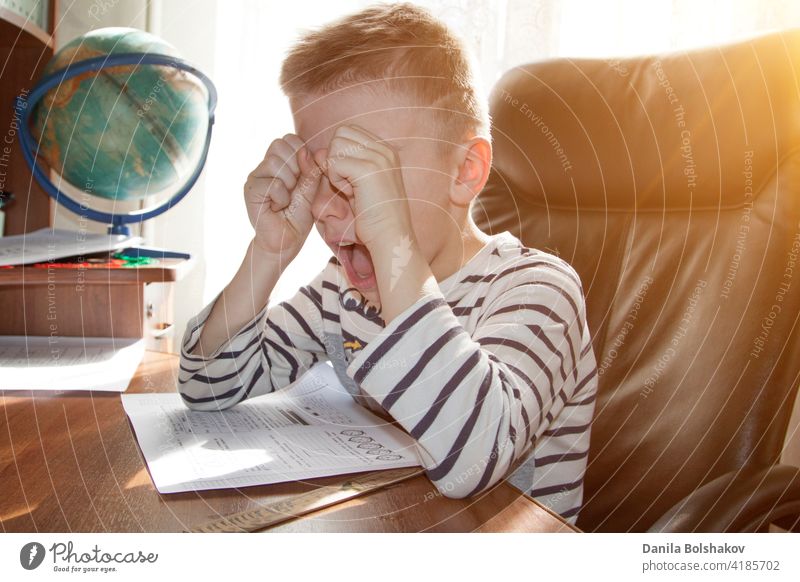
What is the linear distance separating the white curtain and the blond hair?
567mm

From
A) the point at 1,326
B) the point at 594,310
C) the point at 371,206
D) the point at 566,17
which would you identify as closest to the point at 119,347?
the point at 1,326

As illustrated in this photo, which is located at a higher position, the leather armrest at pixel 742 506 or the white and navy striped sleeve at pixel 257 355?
the white and navy striped sleeve at pixel 257 355

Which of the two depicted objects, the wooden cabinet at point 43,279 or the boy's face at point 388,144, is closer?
the boy's face at point 388,144

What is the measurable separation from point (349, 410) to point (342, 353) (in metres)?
0.12

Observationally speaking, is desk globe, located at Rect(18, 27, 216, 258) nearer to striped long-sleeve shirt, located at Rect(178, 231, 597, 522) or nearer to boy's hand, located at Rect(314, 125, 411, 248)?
striped long-sleeve shirt, located at Rect(178, 231, 597, 522)

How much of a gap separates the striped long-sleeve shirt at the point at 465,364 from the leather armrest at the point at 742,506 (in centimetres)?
13

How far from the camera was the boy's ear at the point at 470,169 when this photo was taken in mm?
653

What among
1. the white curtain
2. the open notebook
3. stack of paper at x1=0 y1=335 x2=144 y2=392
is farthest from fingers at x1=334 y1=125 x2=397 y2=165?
the white curtain

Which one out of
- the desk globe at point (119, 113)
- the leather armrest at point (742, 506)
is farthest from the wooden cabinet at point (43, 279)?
the leather armrest at point (742, 506)

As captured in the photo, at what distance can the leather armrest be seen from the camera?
52cm

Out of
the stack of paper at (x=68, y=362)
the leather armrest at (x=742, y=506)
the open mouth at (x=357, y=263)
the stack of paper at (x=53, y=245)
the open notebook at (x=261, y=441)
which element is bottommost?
the leather armrest at (x=742, y=506)

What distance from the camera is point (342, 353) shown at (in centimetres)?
73

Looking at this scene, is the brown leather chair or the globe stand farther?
the globe stand

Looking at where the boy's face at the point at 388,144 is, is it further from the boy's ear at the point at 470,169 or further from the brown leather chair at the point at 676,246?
the brown leather chair at the point at 676,246
